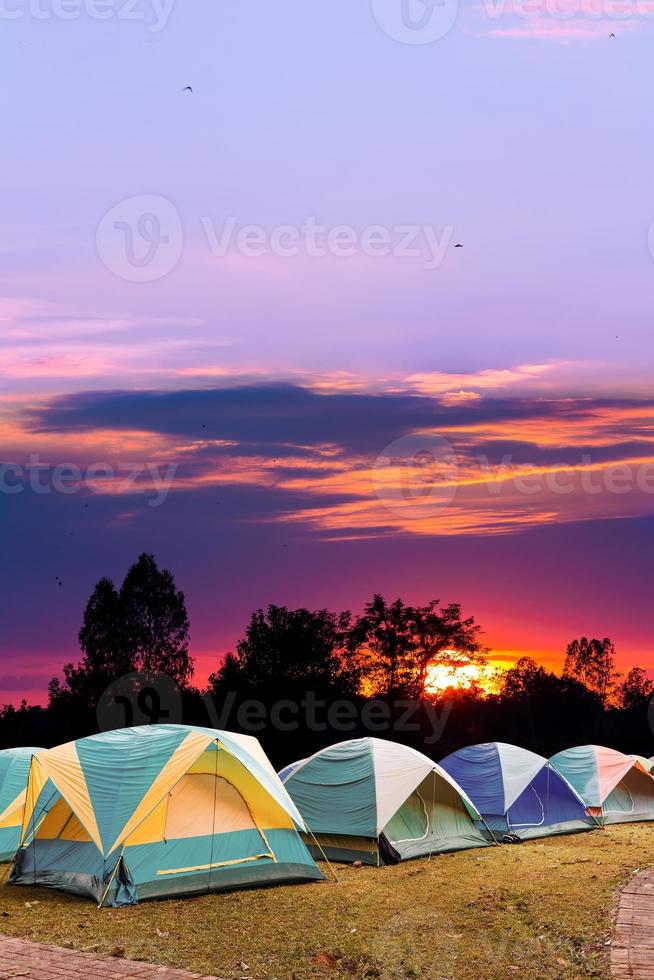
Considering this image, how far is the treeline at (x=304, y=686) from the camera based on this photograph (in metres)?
55.9

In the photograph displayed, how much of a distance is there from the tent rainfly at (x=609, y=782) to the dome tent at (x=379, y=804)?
7.17 meters

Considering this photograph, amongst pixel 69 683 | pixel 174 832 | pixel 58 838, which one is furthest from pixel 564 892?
pixel 69 683

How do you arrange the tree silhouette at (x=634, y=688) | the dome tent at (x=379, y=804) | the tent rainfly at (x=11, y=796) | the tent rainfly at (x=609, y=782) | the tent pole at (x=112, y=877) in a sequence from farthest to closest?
the tree silhouette at (x=634, y=688) < the tent rainfly at (x=609, y=782) < the dome tent at (x=379, y=804) < the tent rainfly at (x=11, y=796) < the tent pole at (x=112, y=877)

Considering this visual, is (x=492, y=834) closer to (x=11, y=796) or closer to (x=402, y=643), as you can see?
(x=11, y=796)

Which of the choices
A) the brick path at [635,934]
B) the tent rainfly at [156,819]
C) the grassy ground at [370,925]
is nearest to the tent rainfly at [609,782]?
the grassy ground at [370,925]

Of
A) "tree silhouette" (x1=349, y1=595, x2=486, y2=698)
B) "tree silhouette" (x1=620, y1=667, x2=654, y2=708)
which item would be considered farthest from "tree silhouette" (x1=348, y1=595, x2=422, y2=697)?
"tree silhouette" (x1=620, y1=667, x2=654, y2=708)

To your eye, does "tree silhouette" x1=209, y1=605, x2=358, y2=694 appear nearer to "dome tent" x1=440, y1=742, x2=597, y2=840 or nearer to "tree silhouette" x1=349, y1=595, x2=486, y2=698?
"tree silhouette" x1=349, y1=595, x2=486, y2=698

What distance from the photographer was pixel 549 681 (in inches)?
2874

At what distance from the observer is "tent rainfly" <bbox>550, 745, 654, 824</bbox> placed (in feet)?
88.3

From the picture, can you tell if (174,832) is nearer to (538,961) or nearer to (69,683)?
(538,961)

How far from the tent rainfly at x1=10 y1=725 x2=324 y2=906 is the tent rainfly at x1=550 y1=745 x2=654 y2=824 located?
12.9 meters

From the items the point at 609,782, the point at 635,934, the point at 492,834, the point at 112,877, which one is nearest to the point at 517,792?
the point at 492,834

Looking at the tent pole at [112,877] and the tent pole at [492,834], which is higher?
the tent pole at [112,877]

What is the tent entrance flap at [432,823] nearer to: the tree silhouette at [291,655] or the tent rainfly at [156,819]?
the tent rainfly at [156,819]
